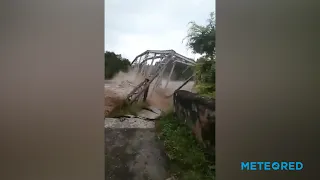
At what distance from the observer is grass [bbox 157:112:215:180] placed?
165 cm

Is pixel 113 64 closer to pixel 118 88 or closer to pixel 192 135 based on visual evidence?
pixel 118 88

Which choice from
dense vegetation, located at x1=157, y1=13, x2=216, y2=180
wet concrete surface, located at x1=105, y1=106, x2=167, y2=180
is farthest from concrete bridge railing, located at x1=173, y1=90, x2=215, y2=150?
wet concrete surface, located at x1=105, y1=106, x2=167, y2=180

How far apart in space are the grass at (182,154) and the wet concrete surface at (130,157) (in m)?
0.07

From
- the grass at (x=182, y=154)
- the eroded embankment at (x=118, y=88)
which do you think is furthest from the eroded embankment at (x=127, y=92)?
the grass at (x=182, y=154)

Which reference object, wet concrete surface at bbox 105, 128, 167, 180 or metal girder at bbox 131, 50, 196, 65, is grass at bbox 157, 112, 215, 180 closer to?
wet concrete surface at bbox 105, 128, 167, 180

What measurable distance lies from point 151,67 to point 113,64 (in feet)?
0.85

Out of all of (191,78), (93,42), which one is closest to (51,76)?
(93,42)

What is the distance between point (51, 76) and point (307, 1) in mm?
1828

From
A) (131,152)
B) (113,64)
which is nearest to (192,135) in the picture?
(131,152)

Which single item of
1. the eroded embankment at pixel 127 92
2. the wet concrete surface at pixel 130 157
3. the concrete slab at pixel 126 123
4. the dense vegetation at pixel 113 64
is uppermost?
the dense vegetation at pixel 113 64

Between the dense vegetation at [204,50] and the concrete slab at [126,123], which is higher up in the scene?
the dense vegetation at [204,50]

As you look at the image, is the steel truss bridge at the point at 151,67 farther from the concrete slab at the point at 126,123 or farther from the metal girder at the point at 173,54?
the concrete slab at the point at 126,123

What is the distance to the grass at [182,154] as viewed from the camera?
1.65 m

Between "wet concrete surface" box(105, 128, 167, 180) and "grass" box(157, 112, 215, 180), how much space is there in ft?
0.24
